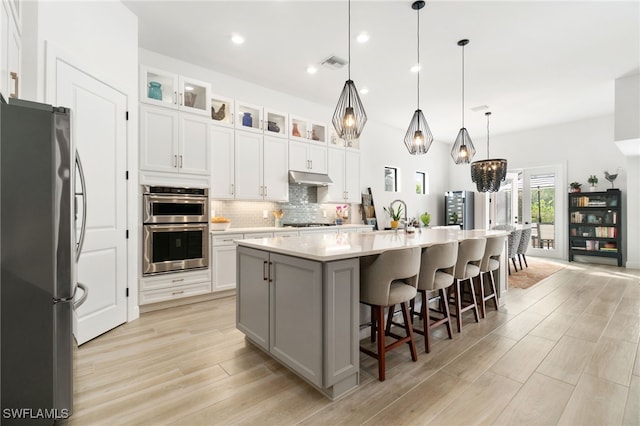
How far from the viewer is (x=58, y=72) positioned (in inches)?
97.3

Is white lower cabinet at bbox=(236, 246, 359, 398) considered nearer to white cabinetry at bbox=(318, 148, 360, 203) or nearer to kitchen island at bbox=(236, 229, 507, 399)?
kitchen island at bbox=(236, 229, 507, 399)

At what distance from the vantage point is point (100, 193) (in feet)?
9.33

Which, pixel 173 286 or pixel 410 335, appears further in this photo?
pixel 173 286

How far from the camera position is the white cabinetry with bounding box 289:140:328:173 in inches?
204

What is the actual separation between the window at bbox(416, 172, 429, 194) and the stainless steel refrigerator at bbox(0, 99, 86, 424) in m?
7.77

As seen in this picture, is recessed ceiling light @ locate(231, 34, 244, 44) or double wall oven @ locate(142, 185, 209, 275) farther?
recessed ceiling light @ locate(231, 34, 244, 44)

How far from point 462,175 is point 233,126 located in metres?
7.03

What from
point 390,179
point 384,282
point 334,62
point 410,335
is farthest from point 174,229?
point 390,179

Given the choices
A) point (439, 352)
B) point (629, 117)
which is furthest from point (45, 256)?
point (629, 117)

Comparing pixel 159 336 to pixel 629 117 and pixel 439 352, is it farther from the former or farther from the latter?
pixel 629 117

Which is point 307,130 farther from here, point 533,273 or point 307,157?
point 533,273

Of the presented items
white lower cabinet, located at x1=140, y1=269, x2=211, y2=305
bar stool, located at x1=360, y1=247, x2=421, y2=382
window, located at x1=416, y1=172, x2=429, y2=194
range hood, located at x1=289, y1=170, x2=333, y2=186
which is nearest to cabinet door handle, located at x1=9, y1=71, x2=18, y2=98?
white lower cabinet, located at x1=140, y1=269, x2=211, y2=305

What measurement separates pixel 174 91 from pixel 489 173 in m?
4.11

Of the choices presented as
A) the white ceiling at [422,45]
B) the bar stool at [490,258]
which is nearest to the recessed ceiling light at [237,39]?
the white ceiling at [422,45]
